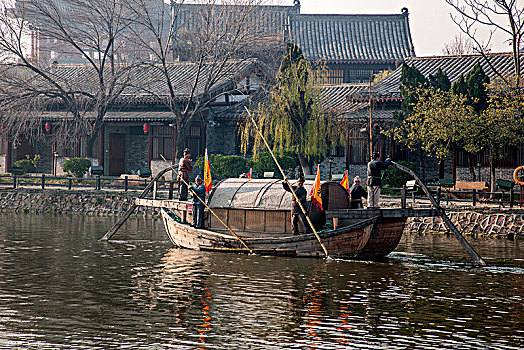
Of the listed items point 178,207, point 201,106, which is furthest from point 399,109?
point 178,207

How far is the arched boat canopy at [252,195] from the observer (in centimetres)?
2113

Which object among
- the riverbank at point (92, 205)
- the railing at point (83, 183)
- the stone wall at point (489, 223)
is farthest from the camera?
the railing at point (83, 183)

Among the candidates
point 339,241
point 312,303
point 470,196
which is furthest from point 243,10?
point 312,303

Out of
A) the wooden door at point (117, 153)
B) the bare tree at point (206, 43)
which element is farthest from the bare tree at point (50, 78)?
the wooden door at point (117, 153)

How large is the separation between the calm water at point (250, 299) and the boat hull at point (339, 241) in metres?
0.33

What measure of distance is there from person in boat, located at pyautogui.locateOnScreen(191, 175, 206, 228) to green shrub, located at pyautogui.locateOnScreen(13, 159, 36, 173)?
73.4 feet

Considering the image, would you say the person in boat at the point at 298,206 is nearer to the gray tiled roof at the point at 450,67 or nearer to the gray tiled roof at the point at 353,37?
the gray tiled roof at the point at 450,67

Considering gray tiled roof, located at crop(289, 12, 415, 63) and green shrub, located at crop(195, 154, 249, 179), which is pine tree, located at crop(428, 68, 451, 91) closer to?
green shrub, located at crop(195, 154, 249, 179)

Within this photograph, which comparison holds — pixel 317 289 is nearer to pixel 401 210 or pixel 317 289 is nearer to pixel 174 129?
pixel 401 210

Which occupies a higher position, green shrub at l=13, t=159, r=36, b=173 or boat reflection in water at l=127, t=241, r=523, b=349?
green shrub at l=13, t=159, r=36, b=173

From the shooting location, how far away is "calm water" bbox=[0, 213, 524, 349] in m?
12.3

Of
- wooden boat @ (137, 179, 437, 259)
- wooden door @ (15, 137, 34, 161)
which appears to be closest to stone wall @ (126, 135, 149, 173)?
wooden door @ (15, 137, 34, 161)

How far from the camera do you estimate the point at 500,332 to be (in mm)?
12953

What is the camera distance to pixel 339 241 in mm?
20188
